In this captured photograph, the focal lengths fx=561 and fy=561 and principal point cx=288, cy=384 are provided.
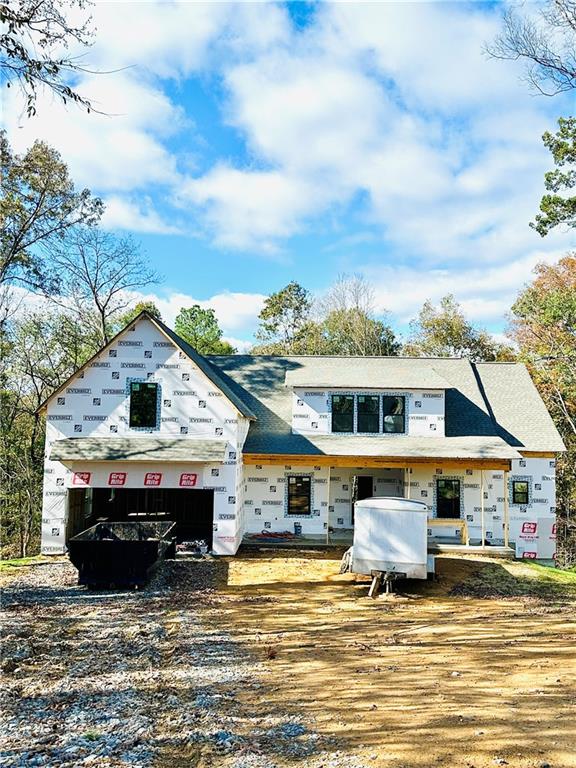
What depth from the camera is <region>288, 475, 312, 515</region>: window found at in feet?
66.2

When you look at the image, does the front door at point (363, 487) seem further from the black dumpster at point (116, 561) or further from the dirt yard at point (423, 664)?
the black dumpster at point (116, 561)

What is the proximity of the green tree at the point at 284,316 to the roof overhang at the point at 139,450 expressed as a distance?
1165 inches

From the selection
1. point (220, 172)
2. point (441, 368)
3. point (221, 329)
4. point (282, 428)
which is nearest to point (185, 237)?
point (220, 172)

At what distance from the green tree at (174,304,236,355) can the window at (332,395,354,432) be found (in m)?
22.3

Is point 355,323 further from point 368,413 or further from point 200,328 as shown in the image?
point 368,413

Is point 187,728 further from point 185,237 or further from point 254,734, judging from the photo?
point 185,237

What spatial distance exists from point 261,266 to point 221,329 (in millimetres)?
7322

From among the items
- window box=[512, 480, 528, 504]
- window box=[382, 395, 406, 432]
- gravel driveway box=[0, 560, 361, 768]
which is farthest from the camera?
window box=[512, 480, 528, 504]

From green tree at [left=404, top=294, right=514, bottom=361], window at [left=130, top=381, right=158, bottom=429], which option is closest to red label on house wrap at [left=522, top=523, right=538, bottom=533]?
window at [left=130, top=381, right=158, bottom=429]

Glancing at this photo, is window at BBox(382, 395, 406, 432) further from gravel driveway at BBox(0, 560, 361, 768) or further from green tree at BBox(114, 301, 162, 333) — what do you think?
green tree at BBox(114, 301, 162, 333)

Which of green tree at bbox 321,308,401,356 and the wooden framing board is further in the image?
green tree at bbox 321,308,401,356

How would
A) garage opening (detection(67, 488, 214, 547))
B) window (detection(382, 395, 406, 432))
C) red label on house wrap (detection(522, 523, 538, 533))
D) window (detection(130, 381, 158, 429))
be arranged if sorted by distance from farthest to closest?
garage opening (detection(67, 488, 214, 547))
red label on house wrap (detection(522, 523, 538, 533))
window (detection(382, 395, 406, 432))
window (detection(130, 381, 158, 429))

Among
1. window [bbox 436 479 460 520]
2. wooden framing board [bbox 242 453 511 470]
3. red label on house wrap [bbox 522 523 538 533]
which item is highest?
wooden framing board [bbox 242 453 511 470]

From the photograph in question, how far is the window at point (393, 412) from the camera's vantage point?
20484 millimetres
